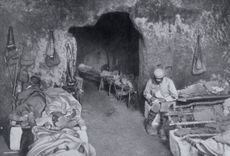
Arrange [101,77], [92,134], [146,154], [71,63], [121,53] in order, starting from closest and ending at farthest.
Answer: [146,154]
[92,134]
[71,63]
[101,77]
[121,53]

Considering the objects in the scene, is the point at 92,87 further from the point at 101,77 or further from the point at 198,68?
the point at 198,68

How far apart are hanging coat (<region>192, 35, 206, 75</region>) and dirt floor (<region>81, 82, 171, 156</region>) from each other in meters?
1.94

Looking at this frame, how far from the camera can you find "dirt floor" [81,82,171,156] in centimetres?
847

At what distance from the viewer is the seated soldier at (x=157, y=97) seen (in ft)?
29.9

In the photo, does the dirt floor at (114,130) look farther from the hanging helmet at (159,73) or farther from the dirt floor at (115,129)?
the hanging helmet at (159,73)

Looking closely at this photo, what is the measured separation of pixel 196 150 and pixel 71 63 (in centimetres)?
425

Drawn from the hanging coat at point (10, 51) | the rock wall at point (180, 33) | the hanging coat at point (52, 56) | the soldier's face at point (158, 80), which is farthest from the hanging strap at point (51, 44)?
the soldier's face at point (158, 80)

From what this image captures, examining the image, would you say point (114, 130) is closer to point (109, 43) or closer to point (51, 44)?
point (51, 44)

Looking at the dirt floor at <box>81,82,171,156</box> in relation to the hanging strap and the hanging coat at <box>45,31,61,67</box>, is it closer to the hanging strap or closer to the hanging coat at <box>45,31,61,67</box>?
the hanging coat at <box>45,31,61,67</box>

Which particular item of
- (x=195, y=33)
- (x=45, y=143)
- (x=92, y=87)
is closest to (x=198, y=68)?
(x=195, y=33)

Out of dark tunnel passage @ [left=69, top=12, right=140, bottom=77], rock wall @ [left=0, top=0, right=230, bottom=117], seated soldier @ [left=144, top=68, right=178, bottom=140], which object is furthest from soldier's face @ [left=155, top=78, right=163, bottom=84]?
dark tunnel passage @ [left=69, top=12, right=140, bottom=77]

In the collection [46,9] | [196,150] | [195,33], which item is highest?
[46,9]

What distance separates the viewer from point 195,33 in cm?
1002

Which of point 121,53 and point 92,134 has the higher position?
point 121,53
